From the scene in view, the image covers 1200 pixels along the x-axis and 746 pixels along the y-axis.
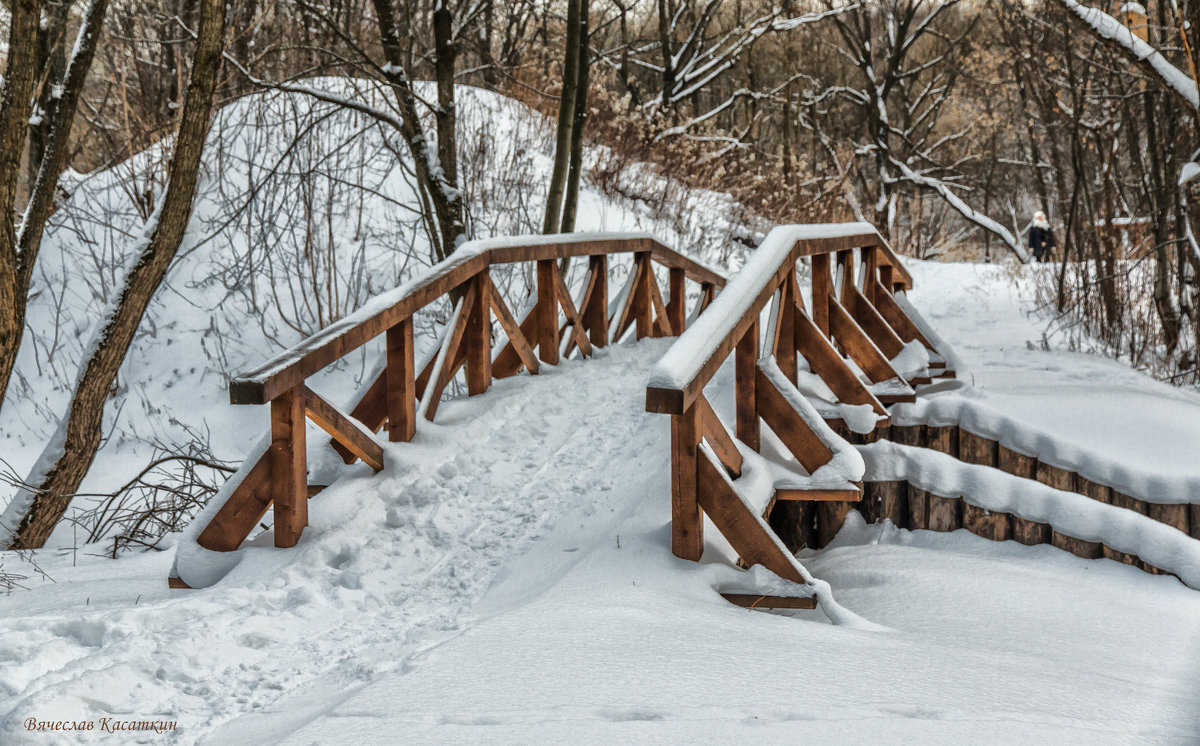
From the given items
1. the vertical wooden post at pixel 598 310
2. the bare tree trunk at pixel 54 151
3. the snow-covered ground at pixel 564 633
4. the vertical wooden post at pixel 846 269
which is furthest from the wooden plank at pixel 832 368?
the bare tree trunk at pixel 54 151

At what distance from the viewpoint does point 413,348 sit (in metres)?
5.38

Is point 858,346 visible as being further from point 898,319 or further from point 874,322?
point 898,319

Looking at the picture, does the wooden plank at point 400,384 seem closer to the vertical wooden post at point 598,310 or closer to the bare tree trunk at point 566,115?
the vertical wooden post at point 598,310

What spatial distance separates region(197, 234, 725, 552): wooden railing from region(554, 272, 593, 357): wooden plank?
0.03 ft

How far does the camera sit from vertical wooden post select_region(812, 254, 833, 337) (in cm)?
571

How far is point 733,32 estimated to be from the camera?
16594mm

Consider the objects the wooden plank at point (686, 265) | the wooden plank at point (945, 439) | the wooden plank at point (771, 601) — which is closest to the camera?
the wooden plank at point (771, 601)

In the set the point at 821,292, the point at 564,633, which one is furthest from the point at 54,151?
the point at 564,633

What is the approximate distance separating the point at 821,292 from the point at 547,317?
6.32ft

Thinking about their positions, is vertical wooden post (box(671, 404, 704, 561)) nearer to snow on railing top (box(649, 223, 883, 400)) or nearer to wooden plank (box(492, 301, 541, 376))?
snow on railing top (box(649, 223, 883, 400))

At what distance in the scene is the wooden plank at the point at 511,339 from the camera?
595 centimetres

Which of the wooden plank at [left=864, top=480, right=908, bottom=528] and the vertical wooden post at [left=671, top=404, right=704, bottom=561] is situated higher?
the vertical wooden post at [left=671, top=404, right=704, bottom=561]

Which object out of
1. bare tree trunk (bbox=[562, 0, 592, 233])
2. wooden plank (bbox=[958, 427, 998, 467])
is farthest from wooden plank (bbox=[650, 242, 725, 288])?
wooden plank (bbox=[958, 427, 998, 467])

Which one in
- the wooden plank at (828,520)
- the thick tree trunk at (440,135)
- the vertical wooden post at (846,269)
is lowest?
the wooden plank at (828,520)
